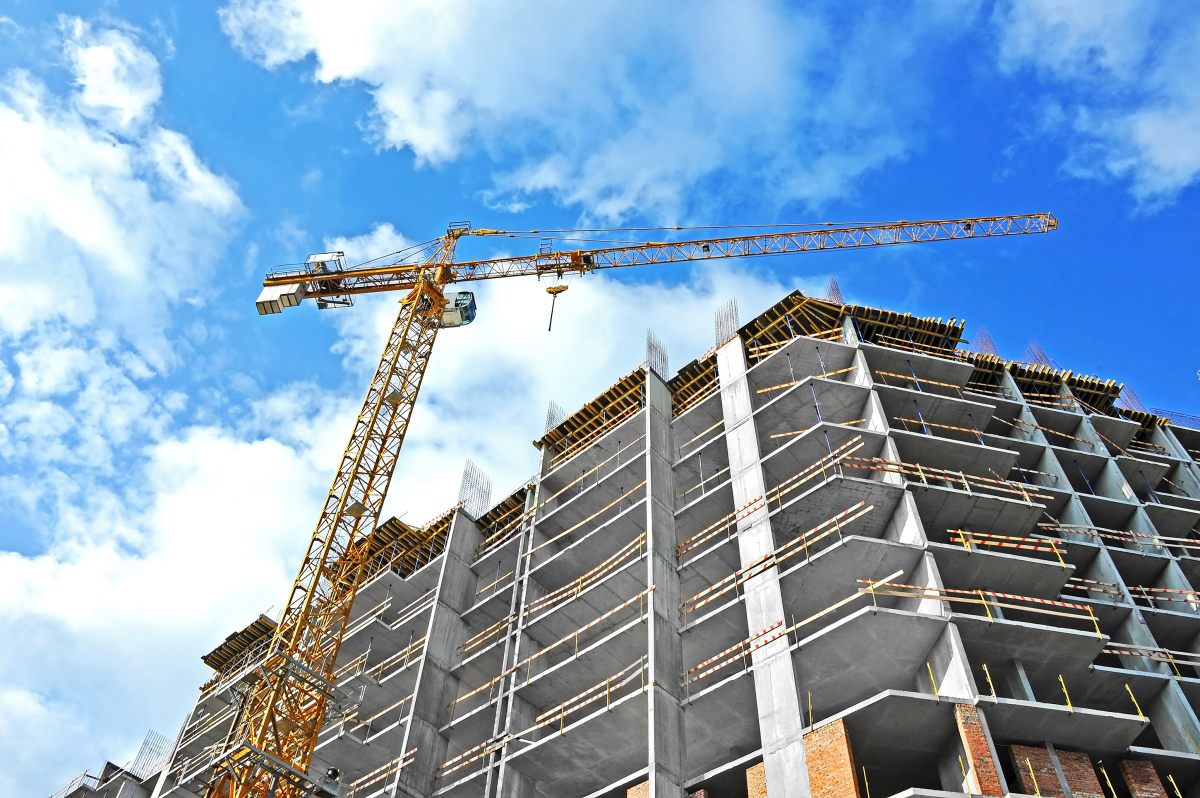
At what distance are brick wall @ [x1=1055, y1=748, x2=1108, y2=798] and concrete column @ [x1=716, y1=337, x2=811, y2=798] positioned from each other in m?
6.11

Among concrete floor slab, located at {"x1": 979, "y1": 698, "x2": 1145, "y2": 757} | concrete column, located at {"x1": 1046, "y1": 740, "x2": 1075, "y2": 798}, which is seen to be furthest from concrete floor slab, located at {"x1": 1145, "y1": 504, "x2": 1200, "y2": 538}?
concrete column, located at {"x1": 1046, "y1": 740, "x2": 1075, "y2": 798}

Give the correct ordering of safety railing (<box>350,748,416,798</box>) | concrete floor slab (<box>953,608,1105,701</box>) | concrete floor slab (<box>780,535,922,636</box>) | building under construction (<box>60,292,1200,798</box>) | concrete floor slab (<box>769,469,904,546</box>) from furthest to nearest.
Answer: safety railing (<box>350,748,416,798</box>) → concrete floor slab (<box>769,469,904,546</box>) → concrete floor slab (<box>780,535,922,636</box>) → concrete floor slab (<box>953,608,1105,701</box>) → building under construction (<box>60,292,1200,798</box>)

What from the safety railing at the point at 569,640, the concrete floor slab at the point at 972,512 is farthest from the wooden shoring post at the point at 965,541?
the safety railing at the point at 569,640

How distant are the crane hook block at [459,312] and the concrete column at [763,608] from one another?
14.5m

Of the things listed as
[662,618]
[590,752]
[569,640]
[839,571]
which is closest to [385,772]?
[569,640]

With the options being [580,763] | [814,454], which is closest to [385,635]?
[580,763]

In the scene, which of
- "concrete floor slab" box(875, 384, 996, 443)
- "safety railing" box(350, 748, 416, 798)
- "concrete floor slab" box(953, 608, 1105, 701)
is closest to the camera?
"concrete floor slab" box(953, 608, 1105, 701)

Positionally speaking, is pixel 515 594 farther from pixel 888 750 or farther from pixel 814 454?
pixel 888 750

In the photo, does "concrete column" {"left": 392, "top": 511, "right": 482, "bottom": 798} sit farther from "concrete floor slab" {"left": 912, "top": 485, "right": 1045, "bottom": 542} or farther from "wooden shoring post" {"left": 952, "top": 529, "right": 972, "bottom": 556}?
"wooden shoring post" {"left": 952, "top": 529, "right": 972, "bottom": 556}

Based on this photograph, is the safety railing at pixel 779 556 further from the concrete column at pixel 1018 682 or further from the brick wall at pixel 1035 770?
the brick wall at pixel 1035 770

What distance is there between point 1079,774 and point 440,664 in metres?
20.5

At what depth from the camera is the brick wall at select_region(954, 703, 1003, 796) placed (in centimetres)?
1872

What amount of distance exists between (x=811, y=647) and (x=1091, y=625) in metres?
10.5

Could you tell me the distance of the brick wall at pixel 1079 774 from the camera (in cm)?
2064
